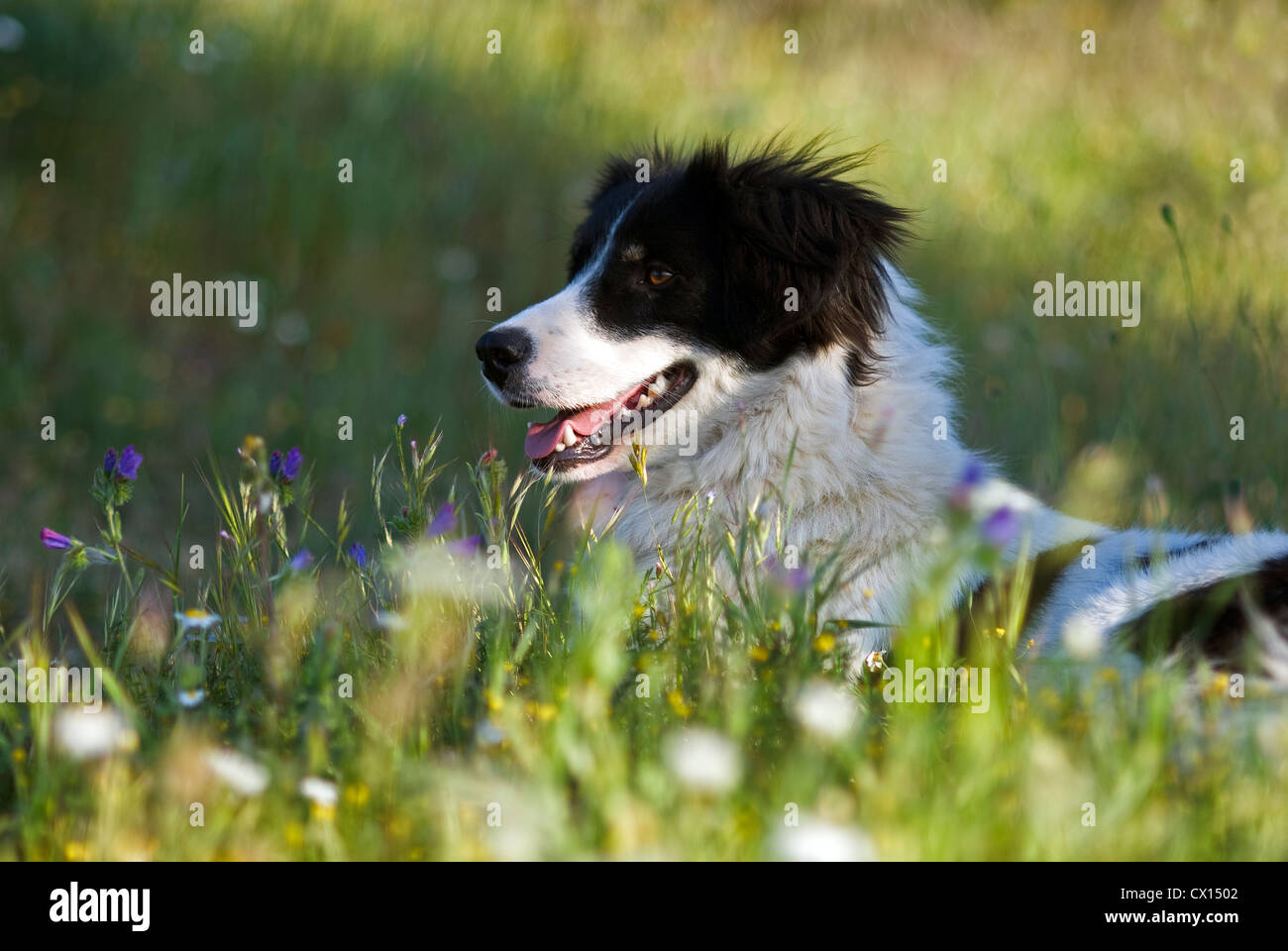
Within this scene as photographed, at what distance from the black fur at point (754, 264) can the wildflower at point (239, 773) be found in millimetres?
1667

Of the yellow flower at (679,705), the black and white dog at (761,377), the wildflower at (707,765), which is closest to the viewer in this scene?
the wildflower at (707,765)

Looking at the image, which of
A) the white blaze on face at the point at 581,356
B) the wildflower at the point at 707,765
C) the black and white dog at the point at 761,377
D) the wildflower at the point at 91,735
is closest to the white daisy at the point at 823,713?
the wildflower at the point at 707,765

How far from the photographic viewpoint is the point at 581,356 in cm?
323

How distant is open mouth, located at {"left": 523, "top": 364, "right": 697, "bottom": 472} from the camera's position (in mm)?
3316

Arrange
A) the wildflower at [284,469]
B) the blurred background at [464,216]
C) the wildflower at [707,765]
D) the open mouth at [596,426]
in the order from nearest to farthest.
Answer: the wildflower at [707,765] < the wildflower at [284,469] < the open mouth at [596,426] < the blurred background at [464,216]

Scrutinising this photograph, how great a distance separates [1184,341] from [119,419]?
535 cm

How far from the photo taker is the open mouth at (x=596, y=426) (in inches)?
131

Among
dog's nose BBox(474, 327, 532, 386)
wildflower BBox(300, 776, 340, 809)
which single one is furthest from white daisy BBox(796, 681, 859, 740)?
dog's nose BBox(474, 327, 532, 386)

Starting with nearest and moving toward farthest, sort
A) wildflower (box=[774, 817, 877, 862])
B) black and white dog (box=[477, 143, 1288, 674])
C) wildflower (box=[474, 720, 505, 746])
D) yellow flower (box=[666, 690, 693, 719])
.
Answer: wildflower (box=[774, 817, 877, 862]) < wildflower (box=[474, 720, 505, 746]) < yellow flower (box=[666, 690, 693, 719]) < black and white dog (box=[477, 143, 1288, 674])

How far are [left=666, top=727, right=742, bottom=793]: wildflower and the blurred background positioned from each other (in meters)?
2.86

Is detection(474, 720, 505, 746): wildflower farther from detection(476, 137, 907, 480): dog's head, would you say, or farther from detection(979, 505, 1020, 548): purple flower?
detection(476, 137, 907, 480): dog's head

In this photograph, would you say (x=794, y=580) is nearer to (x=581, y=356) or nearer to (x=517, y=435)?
(x=581, y=356)

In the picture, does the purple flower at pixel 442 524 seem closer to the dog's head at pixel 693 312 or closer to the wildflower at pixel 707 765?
the dog's head at pixel 693 312
